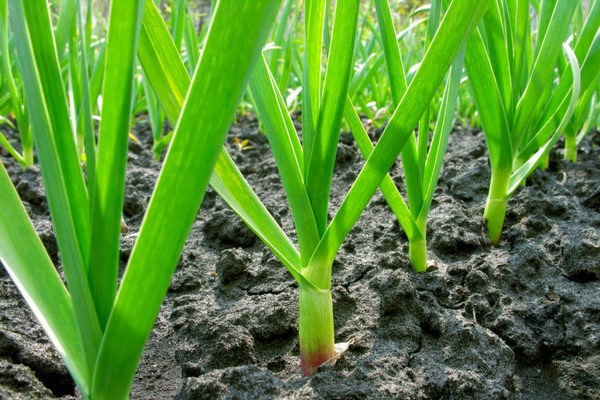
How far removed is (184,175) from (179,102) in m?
0.23

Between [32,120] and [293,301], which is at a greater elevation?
[32,120]

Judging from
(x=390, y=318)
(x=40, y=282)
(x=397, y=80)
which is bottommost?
(x=390, y=318)

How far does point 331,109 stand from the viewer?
28.0 inches

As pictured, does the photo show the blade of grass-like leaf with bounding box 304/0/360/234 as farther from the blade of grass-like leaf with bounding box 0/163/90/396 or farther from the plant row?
the blade of grass-like leaf with bounding box 0/163/90/396

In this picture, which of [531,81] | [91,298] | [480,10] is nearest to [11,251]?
[91,298]

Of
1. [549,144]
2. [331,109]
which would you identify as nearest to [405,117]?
[331,109]

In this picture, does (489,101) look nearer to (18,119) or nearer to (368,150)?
(368,150)

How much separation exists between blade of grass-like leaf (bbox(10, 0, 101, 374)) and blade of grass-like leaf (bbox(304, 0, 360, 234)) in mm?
276

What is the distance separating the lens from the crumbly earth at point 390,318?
72 cm

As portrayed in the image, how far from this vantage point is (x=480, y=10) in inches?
23.5

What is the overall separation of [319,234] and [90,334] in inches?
12.2

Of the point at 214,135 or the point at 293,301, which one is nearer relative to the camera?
the point at 214,135

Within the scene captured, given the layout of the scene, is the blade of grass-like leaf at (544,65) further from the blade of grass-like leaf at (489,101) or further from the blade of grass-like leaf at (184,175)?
the blade of grass-like leaf at (184,175)

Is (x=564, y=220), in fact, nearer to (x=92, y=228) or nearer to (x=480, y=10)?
(x=480, y=10)
